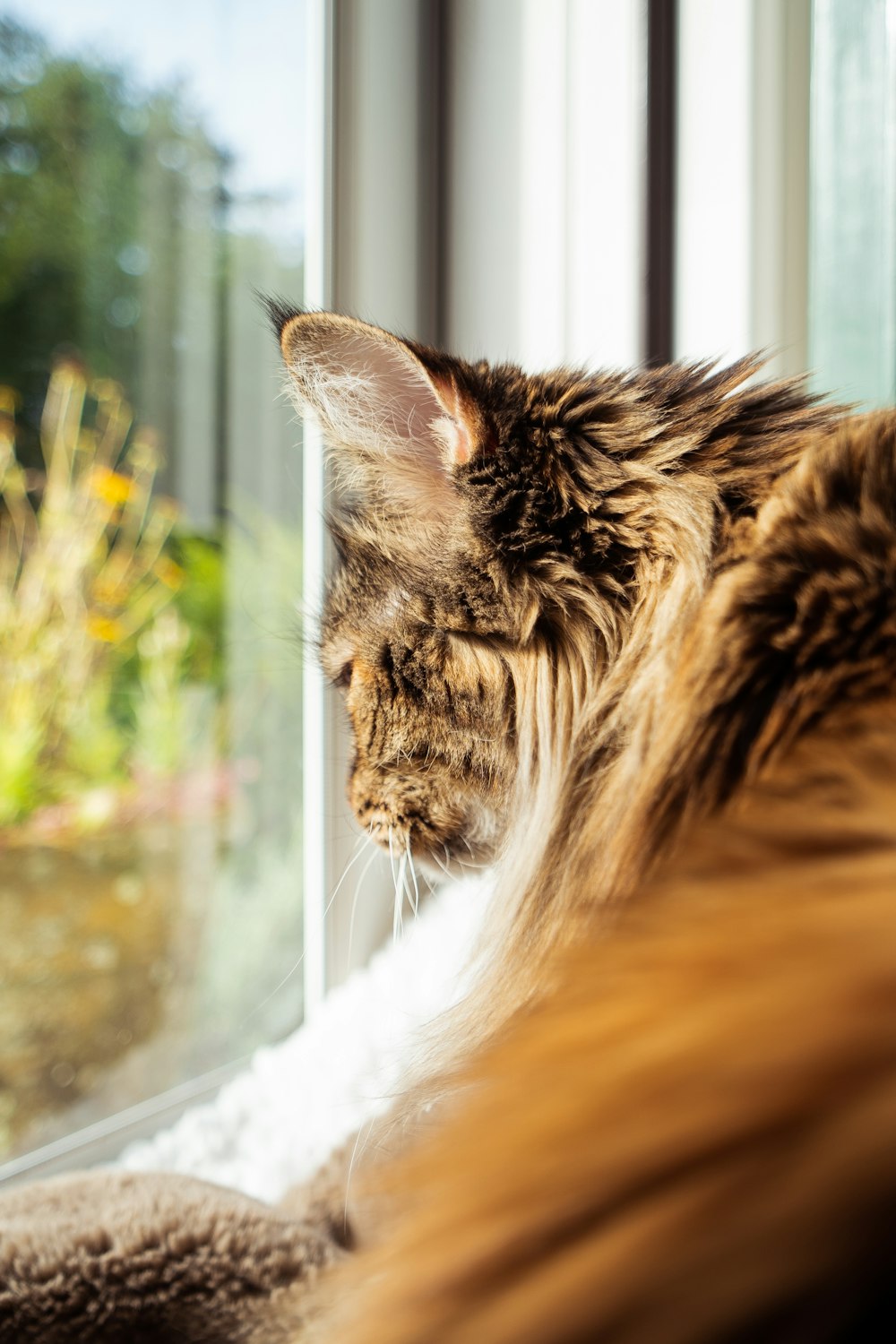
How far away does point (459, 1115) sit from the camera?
0.42m

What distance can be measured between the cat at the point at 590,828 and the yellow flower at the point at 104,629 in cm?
39

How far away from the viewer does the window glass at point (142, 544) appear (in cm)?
102

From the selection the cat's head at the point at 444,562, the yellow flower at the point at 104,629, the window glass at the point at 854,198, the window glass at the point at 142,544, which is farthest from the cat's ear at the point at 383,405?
the window glass at the point at 854,198

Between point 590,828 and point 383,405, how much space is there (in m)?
0.36

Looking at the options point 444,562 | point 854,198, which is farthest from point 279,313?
point 854,198

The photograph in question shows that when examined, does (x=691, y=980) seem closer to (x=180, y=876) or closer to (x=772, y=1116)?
(x=772, y=1116)

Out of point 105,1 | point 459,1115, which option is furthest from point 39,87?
point 459,1115

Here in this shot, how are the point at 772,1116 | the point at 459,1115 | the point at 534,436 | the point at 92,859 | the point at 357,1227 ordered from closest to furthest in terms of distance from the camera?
the point at 772,1116, the point at 459,1115, the point at 534,436, the point at 357,1227, the point at 92,859

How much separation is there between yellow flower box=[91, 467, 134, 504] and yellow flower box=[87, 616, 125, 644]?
5.7 inches

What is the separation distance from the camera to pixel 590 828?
0.59 m

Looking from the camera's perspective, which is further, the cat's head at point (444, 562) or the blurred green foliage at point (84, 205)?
the blurred green foliage at point (84, 205)

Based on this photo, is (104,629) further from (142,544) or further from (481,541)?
(481,541)

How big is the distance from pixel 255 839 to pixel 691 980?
106cm

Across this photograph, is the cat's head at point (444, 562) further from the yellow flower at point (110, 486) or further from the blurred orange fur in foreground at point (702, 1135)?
the yellow flower at point (110, 486)
